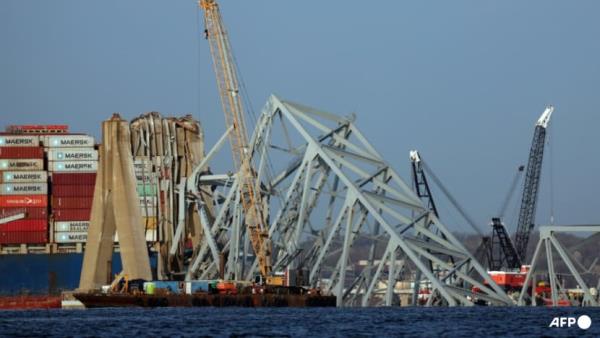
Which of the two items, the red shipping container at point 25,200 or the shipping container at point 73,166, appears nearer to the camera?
the red shipping container at point 25,200

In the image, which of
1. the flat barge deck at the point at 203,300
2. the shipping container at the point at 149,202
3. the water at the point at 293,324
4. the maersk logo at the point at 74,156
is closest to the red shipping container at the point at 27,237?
the maersk logo at the point at 74,156

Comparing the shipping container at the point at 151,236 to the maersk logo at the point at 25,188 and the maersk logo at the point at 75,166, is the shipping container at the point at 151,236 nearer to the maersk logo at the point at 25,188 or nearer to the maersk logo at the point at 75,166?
the maersk logo at the point at 75,166

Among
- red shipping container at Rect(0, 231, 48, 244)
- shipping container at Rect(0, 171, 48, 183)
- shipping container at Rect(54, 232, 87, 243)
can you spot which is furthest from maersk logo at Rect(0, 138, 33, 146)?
shipping container at Rect(54, 232, 87, 243)

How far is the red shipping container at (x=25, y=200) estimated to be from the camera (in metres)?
188

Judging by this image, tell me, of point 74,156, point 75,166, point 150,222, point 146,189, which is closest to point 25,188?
point 75,166

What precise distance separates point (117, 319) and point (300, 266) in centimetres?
3701

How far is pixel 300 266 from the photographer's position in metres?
158

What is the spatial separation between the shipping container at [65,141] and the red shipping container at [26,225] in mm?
9998

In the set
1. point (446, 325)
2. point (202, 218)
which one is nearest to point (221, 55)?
point (202, 218)

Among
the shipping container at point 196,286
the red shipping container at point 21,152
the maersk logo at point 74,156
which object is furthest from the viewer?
the maersk logo at point 74,156

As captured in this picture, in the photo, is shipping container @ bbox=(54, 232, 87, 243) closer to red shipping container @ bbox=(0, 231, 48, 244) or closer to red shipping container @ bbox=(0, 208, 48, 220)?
red shipping container @ bbox=(0, 231, 48, 244)

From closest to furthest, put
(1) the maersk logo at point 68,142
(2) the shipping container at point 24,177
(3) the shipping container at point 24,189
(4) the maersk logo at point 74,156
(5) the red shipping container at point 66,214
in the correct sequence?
1. (3) the shipping container at point 24,189
2. (2) the shipping container at point 24,177
3. (5) the red shipping container at point 66,214
4. (4) the maersk logo at point 74,156
5. (1) the maersk logo at point 68,142

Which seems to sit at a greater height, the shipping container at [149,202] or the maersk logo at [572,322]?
the shipping container at [149,202]

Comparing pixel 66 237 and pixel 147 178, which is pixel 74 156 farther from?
pixel 147 178
